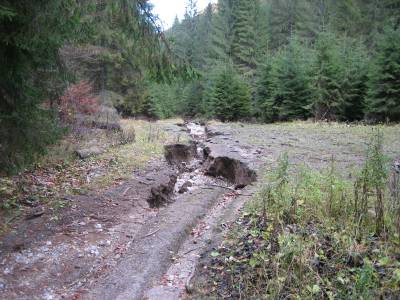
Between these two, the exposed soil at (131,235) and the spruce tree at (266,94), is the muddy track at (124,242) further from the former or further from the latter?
the spruce tree at (266,94)

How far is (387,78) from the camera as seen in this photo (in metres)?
18.4

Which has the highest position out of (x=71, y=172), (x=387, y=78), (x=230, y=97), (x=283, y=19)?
(x=283, y=19)

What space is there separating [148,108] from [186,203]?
2403 centimetres

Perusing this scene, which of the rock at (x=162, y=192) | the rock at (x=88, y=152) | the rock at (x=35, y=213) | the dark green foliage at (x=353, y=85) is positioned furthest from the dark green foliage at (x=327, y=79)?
the rock at (x=35, y=213)

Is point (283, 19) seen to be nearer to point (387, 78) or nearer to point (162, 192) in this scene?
point (387, 78)

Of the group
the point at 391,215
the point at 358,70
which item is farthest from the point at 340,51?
the point at 391,215

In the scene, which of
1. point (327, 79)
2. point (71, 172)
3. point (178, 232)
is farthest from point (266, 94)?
point (178, 232)

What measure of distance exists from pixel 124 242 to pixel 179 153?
23.2ft

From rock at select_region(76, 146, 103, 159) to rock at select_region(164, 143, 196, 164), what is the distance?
2.28m

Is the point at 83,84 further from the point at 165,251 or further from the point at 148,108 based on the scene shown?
the point at 148,108

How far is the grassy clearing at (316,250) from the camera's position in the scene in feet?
11.8

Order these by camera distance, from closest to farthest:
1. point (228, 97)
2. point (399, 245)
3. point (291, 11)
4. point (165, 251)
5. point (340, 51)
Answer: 1. point (399, 245)
2. point (165, 251)
3. point (340, 51)
4. point (228, 97)
5. point (291, 11)

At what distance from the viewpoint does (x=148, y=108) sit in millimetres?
30703

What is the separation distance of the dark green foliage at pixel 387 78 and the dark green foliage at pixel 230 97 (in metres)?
9.56
